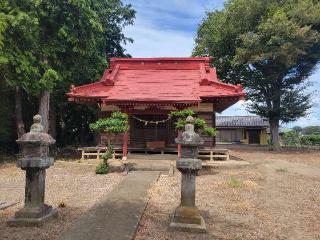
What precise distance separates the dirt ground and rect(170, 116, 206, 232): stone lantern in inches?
9.5

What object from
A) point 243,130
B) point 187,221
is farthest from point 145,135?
point 243,130

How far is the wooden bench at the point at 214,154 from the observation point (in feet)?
63.8

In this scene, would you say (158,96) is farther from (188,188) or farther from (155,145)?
(188,188)

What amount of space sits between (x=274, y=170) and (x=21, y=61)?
13541mm

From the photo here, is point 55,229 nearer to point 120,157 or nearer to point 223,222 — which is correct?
point 223,222

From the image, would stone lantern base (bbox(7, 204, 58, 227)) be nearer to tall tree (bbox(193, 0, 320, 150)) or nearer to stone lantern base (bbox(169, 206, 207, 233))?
stone lantern base (bbox(169, 206, 207, 233))

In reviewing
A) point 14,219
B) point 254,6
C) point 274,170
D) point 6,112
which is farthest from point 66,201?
point 254,6

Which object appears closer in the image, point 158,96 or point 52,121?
point 158,96

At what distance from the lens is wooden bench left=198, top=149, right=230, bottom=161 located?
1944 centimetres

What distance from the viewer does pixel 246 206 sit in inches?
405

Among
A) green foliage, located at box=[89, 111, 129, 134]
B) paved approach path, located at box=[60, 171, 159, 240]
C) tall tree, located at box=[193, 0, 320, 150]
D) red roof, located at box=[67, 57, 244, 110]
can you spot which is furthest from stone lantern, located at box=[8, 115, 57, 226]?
tall tree, located at box=[193, 0, 320, 150]

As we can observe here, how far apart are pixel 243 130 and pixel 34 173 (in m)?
46.4

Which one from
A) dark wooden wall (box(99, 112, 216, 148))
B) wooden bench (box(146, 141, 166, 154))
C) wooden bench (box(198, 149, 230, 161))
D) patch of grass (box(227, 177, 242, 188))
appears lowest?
patch of grass (box(227, 177, 242, 188))

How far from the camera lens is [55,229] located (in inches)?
311
